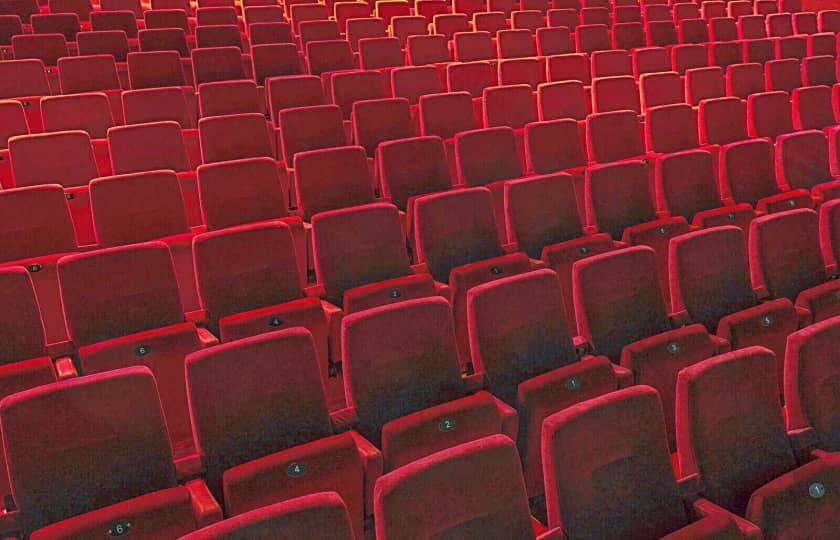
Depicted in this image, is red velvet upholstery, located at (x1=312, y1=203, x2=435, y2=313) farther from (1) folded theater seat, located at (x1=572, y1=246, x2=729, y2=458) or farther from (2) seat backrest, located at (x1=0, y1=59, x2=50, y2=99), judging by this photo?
(2) seat backrest, located at (x1=0, y1=59, x2=50, y2=99)

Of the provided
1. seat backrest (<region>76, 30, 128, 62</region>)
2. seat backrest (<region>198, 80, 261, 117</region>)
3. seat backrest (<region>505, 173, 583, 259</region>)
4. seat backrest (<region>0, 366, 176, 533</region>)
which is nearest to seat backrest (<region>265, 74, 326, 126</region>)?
seat backrest (<region>198, 80, 261, 117</region>)

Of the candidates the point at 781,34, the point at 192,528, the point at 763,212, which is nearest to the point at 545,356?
the point at 192,528

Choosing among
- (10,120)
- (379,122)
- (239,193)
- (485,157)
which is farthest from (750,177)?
(10,120)

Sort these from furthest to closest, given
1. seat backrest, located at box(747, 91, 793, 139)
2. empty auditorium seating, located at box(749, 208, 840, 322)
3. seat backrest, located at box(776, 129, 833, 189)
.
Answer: seat backrest, located at box(747, 91, 793, 139)
seat backrest, located at box(776, 129, 833, 189)
empty auditorium seating, located at box(749, 208, 840, 322)

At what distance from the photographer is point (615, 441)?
334 mm

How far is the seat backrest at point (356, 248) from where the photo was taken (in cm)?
54

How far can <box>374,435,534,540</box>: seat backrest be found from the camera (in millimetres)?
280

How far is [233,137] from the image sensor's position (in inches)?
29.0

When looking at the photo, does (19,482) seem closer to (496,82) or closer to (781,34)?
(496,82)

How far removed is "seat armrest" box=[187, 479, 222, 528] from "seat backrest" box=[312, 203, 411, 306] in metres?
0.21

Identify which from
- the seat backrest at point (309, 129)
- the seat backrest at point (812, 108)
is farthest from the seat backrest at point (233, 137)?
the seat backrest at point (812, 108)

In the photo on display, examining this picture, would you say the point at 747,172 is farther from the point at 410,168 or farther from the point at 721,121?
the point at 410,168

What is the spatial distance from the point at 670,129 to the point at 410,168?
0.32m

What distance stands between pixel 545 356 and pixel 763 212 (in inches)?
14.2
